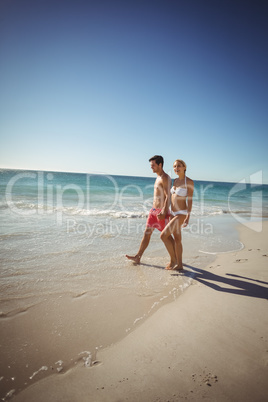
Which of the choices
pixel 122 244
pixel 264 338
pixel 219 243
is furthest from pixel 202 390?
pixel 219 243

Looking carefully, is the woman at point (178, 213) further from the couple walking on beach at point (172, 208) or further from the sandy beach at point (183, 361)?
the sandy beach at point (183, 361)

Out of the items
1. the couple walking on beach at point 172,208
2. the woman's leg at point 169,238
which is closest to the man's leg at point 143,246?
the couple walking on beach at point 172,208

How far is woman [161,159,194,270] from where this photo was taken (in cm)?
342

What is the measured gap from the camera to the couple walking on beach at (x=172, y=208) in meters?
3.44

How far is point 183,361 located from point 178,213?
7.33 ft

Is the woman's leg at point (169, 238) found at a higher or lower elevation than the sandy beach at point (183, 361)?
higher

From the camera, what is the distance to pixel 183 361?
1.57m

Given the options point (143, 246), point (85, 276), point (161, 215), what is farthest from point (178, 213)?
point (85, 276)

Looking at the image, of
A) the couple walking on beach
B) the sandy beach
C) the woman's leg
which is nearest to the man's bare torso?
the couple walking on beach

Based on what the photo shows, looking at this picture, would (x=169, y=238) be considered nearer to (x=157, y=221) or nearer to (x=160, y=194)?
(x=157, y=221)

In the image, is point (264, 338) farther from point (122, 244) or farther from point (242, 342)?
point (122, 244)

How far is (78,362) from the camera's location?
1561mm

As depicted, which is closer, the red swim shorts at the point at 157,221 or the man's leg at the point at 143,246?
the red swim shorts at the point at 157,221

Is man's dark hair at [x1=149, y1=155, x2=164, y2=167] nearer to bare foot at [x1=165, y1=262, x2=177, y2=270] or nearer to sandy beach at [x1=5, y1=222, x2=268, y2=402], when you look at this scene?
bare foot at [x1=165, y1=262, x2=177, y2=270]
